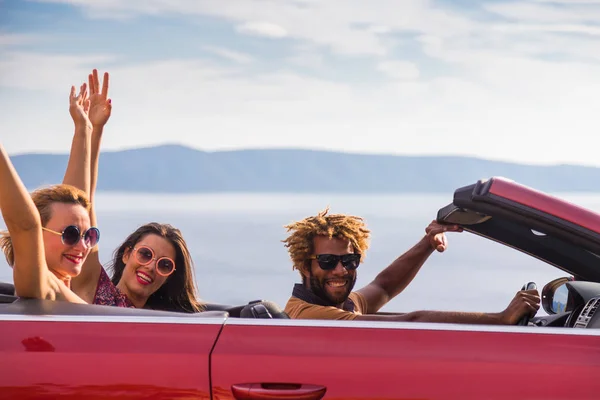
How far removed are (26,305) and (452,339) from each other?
3.85ft

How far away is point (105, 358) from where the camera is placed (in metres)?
2.34

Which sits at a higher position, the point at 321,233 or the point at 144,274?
the point at 321,233

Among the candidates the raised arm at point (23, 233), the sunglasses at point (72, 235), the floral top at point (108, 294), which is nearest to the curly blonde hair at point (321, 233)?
the floral top at point (108, 294)

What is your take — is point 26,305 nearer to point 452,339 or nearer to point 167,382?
point 167,382

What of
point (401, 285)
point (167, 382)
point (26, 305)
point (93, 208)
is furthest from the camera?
point (401, 285)

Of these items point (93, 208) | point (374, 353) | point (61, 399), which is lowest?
point (61, 399)

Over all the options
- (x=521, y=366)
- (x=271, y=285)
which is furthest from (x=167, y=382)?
(x=271, y=285)

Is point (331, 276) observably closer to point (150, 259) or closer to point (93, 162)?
point (150, 259)

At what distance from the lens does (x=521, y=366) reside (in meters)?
2.33

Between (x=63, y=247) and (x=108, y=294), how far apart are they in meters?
0.49

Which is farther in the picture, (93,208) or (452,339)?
(93,208)

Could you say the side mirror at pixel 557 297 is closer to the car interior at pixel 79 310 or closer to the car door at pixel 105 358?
the car interior at pixel 79 310

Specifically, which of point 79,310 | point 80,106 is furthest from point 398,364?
point 80,106

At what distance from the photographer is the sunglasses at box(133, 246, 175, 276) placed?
354 cm
